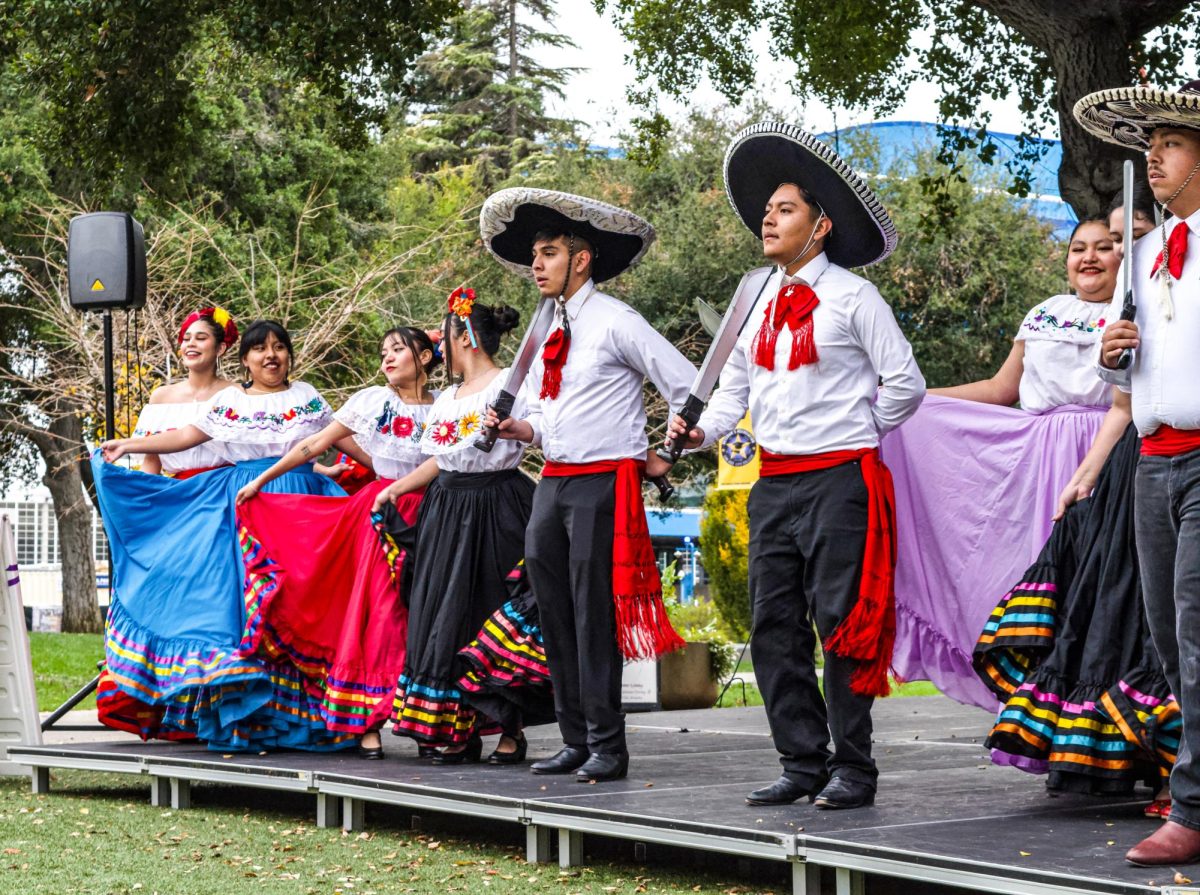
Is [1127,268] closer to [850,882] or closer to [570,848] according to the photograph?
[850,882]

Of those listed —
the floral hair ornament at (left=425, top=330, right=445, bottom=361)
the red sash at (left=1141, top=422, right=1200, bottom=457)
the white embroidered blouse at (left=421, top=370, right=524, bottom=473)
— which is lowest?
the red sash at (left=1141, top=422, right=1200, bottom=457)

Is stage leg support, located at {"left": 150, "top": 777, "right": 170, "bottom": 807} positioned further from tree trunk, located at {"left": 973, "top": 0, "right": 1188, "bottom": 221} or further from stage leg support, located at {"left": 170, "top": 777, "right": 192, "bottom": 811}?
tree trunk, located at {"left": 973, "top": 0, "right": 1188, "bottom": 221}

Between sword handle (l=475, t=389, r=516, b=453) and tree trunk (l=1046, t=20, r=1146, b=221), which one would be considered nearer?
sword handle (l=475, t=389, r=516, b=453)

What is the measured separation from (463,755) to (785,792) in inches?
70.1

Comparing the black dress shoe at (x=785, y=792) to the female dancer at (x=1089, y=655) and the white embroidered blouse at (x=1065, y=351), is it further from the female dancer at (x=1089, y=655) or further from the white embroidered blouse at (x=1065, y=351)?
the white embroidered blouse at (x=1065, y=351)

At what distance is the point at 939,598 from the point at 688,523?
32.8m

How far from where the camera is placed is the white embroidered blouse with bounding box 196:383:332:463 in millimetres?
6613

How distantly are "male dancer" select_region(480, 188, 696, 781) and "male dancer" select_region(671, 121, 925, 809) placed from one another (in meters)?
0.58

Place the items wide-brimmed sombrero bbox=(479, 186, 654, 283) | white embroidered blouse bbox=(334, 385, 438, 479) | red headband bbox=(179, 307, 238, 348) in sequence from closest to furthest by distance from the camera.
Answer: wide-brimmed sombrero bbox=(479, 186, 654, 283), white embroidered blouse bbox=(334, 385, 438, 479), red headband bbox=(179, 307, 238, 348)

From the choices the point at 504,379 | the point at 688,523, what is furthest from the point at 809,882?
the point at 688,523

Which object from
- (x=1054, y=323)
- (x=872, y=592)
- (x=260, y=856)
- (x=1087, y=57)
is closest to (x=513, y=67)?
(x=1087, y=57)

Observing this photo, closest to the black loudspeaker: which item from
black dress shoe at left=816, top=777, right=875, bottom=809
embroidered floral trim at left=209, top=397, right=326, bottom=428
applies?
embroidered floral trim at left=209, top=397, right=326, bottom=428

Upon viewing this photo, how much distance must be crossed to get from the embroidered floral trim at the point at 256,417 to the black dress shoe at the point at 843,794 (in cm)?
312

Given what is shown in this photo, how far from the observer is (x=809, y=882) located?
3963 mm
